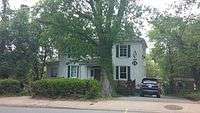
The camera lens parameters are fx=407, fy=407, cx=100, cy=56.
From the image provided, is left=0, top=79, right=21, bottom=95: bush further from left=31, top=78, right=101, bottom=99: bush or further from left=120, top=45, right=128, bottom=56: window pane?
left=120, top=45, right=128, bottom=56: window pane

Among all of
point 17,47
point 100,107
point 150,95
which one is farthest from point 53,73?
point 100,107

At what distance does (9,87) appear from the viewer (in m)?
32.9

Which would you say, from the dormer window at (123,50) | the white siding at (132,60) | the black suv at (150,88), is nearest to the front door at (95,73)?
the white siding at (132,60)

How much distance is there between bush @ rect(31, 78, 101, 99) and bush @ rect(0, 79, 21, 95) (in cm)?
421

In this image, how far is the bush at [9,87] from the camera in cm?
3250

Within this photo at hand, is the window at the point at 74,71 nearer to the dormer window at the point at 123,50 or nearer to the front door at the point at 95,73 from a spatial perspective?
the front door at the point at 95,73

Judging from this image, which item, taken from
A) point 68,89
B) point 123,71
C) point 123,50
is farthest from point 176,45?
point 68,89

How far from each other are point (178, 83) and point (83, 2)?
24.2 meters

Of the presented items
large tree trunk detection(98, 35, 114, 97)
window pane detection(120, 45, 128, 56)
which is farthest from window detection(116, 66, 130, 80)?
large tree trunk detection(98, 35, 114, 97)

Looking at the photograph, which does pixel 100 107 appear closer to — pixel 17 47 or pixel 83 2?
pixel 83 2

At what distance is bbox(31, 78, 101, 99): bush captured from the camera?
2889 centimetres

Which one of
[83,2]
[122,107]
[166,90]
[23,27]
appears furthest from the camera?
[166,90]

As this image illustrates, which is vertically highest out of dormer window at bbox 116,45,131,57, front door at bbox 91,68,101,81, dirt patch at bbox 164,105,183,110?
dormer window at bbox 116,45,131,57

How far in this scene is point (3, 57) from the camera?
41438 millimetres
